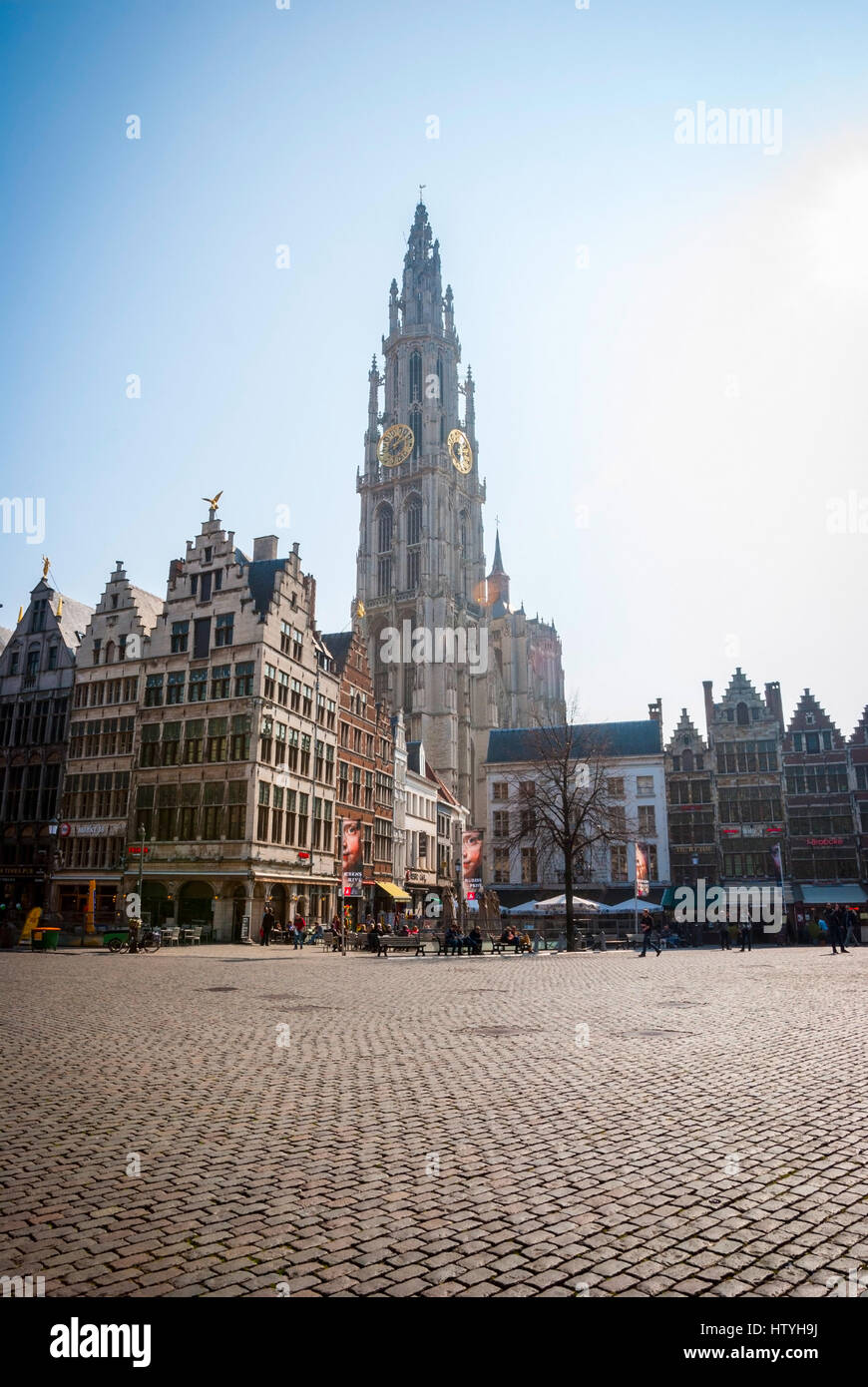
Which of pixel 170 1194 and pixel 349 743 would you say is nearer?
pixel 170 1194

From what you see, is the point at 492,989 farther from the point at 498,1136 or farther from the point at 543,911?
the point at 543,911

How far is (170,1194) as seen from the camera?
4.72m

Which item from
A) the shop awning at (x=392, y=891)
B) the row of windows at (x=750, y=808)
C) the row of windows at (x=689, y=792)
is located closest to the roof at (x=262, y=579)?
the shop awning at (x=392, y=891)

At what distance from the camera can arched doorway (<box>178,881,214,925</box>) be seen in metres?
36.8

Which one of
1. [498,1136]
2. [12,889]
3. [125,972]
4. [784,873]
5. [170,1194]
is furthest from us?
[784,873]

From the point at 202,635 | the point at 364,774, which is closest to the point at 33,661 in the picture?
the point at 202,635

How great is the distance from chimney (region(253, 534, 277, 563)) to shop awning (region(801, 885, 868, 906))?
3783cm

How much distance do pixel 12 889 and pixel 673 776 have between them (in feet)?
134

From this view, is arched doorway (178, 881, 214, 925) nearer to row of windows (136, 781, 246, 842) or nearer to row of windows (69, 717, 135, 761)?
row of windows (136, 781, 246, 842)

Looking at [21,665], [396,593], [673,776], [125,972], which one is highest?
[396,593]

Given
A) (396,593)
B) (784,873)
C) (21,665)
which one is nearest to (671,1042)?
(21,665)

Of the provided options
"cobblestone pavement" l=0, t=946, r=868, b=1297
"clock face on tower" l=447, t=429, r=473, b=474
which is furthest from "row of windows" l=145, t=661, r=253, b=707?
"clock face on tower" l=447, t=429, r=473, b=474

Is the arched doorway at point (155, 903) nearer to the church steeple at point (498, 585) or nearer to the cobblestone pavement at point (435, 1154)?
the cobblestone pavement at point (435, 1154)
